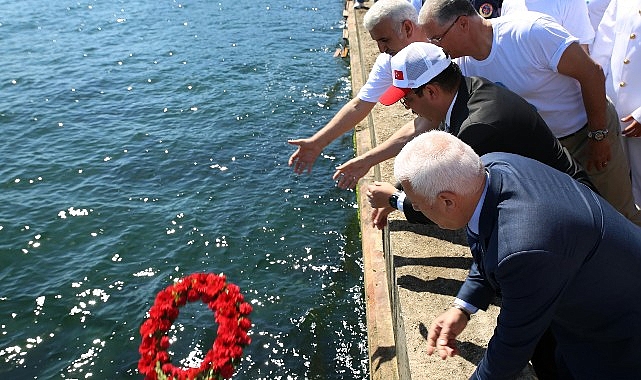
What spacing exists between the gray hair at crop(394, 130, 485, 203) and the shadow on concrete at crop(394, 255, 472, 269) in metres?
2.38

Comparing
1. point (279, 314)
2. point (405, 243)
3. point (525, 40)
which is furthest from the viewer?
point (279, 314)

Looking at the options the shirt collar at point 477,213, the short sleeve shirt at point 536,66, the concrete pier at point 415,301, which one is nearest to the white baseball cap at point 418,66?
the short sleeve shirt at point 536,66

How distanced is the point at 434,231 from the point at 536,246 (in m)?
2.97

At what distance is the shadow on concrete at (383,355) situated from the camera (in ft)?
19.2

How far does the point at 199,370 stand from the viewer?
4414 mm

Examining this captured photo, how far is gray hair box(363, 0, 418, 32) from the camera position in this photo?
5.04 m

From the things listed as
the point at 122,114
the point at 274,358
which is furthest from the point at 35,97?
the point at 274,358

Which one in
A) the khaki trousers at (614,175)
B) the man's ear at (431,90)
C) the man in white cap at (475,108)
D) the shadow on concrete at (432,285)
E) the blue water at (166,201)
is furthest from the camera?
the blue water at (166,201)

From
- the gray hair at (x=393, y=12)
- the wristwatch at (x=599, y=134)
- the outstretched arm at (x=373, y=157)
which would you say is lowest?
the outstretched arm at (x=373, y=157)

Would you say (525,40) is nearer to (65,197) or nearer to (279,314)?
(279,314)

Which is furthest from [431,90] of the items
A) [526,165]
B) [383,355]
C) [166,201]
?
[166,201]

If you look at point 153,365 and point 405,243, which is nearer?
point 153,365

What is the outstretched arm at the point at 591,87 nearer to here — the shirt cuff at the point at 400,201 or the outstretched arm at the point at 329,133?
the shirt cuff at the point at 400,201

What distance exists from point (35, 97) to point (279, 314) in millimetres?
10884
